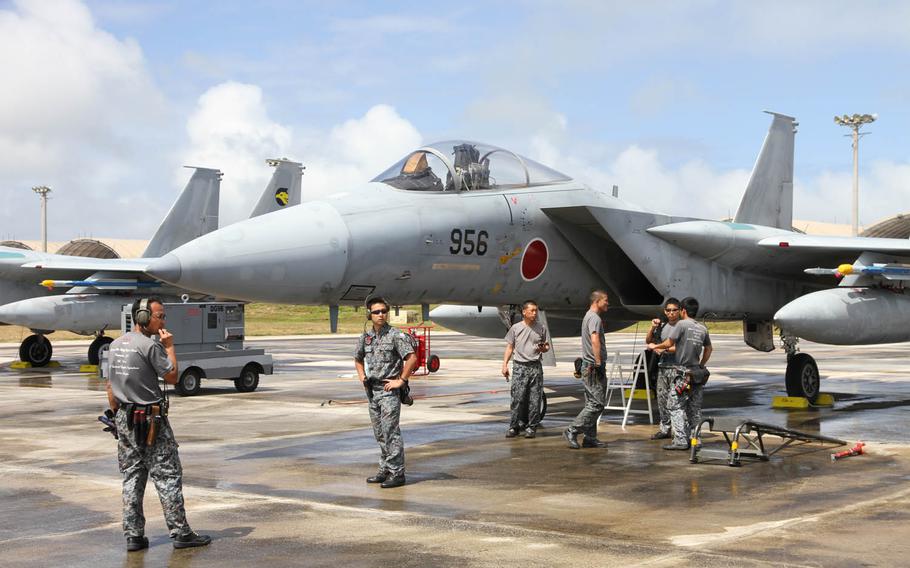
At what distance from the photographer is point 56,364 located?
25016 mm

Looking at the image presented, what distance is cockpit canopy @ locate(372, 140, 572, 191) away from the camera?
10.7 meters

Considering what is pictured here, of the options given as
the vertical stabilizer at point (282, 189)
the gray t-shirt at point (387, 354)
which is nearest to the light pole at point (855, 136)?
the vertical stabilizer at point (282, 189)

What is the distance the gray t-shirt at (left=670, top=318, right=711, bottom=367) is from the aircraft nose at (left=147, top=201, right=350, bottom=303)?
3.57 meters

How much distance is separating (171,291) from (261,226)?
1558cm

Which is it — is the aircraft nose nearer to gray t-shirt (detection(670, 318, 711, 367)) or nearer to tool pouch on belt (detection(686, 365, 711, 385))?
gray t-shirt (detection(670, 318, 711, 367))

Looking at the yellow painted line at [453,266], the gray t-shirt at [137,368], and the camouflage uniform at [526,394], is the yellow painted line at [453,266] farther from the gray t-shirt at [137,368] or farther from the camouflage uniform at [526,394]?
the gray t-shirt at [137,368]

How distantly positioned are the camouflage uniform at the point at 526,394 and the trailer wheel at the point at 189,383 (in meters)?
7.70

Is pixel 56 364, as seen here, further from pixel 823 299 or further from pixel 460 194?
pixel 823 299

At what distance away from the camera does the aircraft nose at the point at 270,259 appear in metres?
8.73

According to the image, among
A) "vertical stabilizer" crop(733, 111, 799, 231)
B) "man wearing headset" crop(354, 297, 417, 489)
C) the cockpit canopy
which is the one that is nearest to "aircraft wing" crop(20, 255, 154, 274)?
the cockpit canopy

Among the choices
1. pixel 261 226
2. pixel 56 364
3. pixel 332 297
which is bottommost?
pixel 56 364

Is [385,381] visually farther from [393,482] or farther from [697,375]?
[697,375]

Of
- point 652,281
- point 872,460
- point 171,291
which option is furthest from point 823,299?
point 171,291

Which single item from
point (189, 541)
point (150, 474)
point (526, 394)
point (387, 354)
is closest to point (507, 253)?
point (526, 394)
